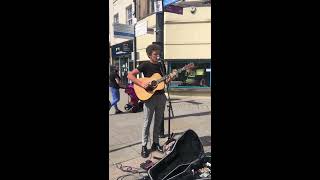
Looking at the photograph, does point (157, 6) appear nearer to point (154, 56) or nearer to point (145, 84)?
point (154, 56)

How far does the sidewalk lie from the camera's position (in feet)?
12.2

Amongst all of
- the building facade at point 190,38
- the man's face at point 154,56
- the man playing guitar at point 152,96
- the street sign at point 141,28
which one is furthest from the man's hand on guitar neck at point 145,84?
the building facade at point 190,38

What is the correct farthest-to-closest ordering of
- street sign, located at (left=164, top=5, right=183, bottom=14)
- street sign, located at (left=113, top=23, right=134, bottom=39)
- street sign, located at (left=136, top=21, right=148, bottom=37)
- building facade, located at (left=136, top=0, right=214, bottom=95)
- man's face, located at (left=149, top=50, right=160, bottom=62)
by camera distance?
building facade, located at (left=136, top=0, right=214, bottom=95) < street sign, located at (left=164, top=5, right=183, bottom=14) < street sign, located at (left=136, top=21, right=148, bottom=37) < street sign, located at (left=113, top=23, right=134, bottom=39) < man's face, located at (left=149, top=50, right=160, bottom=62)

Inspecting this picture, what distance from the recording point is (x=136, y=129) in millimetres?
5215

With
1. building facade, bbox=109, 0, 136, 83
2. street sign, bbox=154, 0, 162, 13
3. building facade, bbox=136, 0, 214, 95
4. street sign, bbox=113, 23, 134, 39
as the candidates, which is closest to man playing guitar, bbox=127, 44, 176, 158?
building facade, bbox=109, 0, 136, 83

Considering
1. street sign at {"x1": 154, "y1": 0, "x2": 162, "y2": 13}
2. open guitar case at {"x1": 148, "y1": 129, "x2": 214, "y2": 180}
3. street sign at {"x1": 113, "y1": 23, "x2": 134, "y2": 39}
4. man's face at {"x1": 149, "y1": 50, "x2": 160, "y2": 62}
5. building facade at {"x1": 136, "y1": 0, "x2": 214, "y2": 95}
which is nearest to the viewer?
open guitar case at {"x1": 148, "y1": 129, "x2": 214, "y2": 180}

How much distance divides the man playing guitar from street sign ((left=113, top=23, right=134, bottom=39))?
45 cm

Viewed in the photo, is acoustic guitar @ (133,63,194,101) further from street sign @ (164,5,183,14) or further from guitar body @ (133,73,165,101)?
street sign @ (164,5,183,14)

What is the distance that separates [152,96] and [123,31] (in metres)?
0.90
